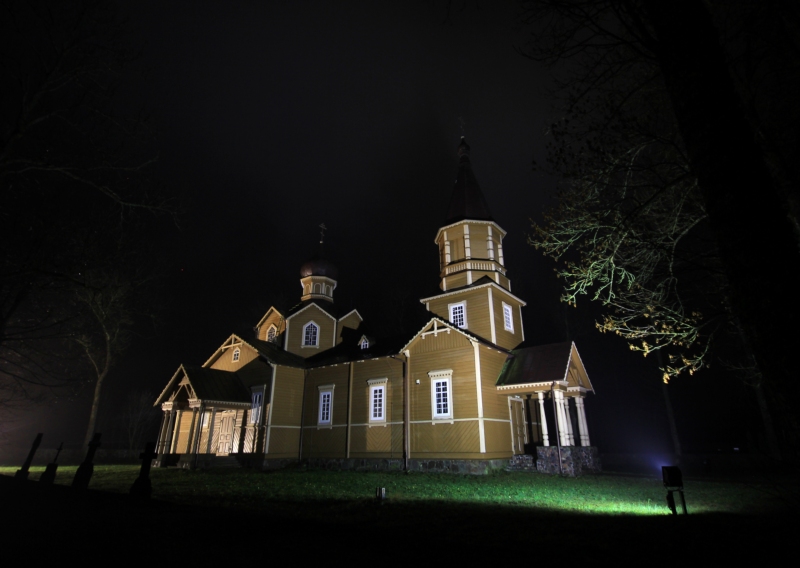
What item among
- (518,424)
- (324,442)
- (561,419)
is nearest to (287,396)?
(324,442)

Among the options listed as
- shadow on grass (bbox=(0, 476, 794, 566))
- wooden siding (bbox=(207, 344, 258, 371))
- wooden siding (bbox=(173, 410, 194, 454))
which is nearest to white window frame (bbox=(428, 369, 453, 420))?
shadow on grass (bbox=(0, 476, 794, 566))

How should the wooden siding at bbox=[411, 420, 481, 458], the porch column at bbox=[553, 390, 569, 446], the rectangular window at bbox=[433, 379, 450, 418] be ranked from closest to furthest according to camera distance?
the porch column at bbox=[553, 390, 569, 446]
the wooden siding at bbox=[411, 420, 481, 458]
the rectangular window at bbox=[433, 379, 450, 418]

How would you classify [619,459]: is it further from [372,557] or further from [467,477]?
[372,557]

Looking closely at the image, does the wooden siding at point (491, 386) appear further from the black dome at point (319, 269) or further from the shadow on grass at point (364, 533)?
the black dome at point (319, 269)

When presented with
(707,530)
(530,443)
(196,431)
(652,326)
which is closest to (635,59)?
(652,326)

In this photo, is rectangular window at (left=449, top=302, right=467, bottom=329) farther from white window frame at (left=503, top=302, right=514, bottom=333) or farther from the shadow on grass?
the shadow on grass

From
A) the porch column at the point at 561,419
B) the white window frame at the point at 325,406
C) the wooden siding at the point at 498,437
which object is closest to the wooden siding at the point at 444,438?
the wooden siding at the point at 498,437

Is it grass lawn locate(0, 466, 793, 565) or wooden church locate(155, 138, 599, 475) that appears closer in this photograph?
grass lawn locate(0, 466, 793, 565)

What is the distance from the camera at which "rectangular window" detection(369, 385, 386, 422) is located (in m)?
21.0

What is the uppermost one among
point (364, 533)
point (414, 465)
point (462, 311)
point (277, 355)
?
point (462, 311)

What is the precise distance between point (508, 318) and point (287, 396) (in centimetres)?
1277

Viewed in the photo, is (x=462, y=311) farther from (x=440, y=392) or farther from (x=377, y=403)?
(x=377, y=403)

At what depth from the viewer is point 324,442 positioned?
885 inches

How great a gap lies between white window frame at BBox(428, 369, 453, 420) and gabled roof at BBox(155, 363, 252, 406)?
10.9 metres
